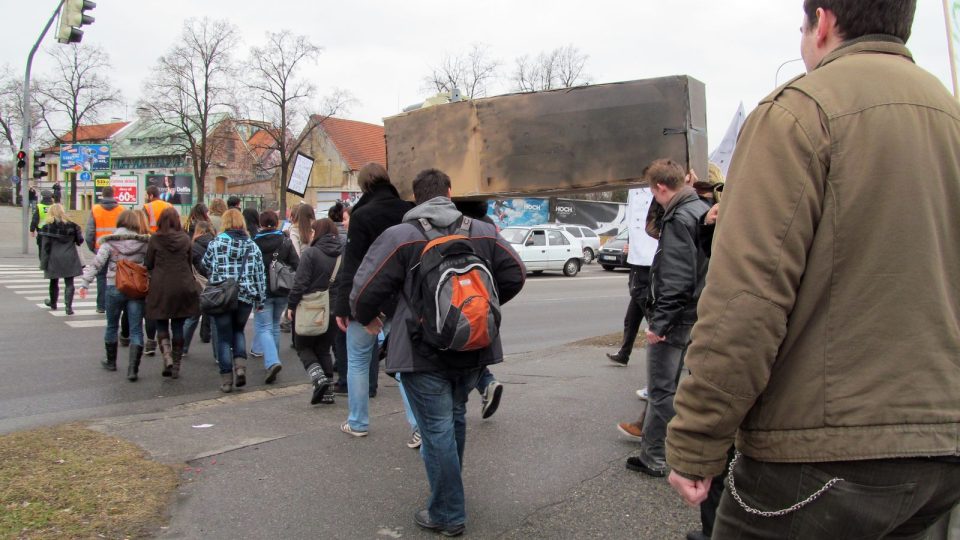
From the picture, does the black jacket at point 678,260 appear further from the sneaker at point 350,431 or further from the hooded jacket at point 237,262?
the hooded jacket at point 237,262

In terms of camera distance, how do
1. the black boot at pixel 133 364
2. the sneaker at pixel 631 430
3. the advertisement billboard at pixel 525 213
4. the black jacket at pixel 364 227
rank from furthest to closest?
the advertisement billboard at pixel 525 213 → the black boot at pixel 133 364 → the sneaker at pixel 631 430 → the black jacket at pixel 364 227

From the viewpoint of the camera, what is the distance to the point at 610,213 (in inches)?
1645

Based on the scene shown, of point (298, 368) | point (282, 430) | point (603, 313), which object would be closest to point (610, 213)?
point (603, 313)

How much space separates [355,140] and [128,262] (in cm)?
5020

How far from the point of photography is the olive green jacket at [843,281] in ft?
5.16

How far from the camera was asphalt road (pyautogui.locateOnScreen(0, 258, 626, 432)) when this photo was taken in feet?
21.1

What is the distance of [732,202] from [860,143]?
30 centimetres

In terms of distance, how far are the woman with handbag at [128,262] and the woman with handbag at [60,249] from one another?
169 inches

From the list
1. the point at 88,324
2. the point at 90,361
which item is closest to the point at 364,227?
the point at 90,361

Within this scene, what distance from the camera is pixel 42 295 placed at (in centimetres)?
1380

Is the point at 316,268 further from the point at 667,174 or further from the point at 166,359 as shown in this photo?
the point at 667,174

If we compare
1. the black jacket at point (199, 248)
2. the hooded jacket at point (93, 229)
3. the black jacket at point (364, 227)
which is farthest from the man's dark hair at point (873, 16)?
the hooded jacket at point (93, 229)

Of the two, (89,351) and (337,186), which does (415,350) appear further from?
(337,186)

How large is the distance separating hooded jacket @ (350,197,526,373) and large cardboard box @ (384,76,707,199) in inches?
31.2
